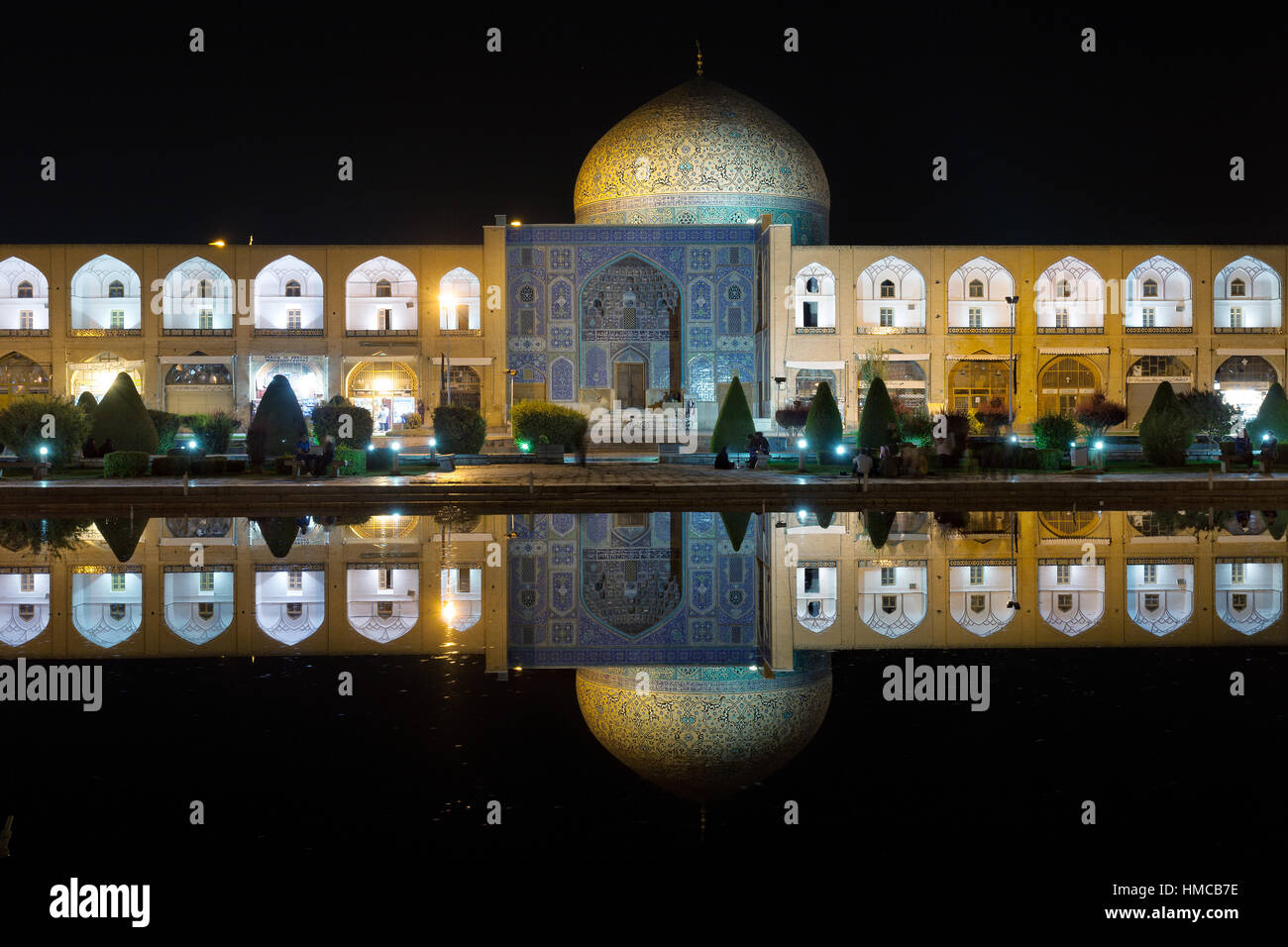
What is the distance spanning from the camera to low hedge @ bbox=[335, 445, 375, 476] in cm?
1688

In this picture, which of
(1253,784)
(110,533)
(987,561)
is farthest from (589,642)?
(110,533)

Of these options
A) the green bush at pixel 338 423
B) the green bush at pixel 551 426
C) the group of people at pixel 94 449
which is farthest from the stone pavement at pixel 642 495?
the green bush at pixel 551 426

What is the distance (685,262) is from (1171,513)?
17364 mm

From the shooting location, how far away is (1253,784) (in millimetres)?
3711

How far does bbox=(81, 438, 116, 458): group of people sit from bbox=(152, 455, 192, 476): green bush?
2284mm

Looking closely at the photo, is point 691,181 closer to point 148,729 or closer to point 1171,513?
point 1171,513

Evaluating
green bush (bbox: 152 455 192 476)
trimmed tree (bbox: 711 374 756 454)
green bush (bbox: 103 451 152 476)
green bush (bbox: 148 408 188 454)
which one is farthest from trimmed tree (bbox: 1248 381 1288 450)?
green bush (bbox: 148 408 188 454)

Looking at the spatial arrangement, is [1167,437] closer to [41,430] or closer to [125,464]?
[125,464]

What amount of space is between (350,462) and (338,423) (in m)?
1.60

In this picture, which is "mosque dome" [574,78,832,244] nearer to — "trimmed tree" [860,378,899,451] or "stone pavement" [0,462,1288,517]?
"trimmed tree" [860,378,899,451]

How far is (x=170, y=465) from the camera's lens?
52.4ft

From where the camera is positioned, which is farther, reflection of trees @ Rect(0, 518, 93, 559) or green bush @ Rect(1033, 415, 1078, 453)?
green bush @ Rect(1033, 415, 1078, 453)

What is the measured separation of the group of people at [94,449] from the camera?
1806cm

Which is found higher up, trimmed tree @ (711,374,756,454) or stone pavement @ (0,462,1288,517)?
trimmed tree @ (711,374,756,454)
